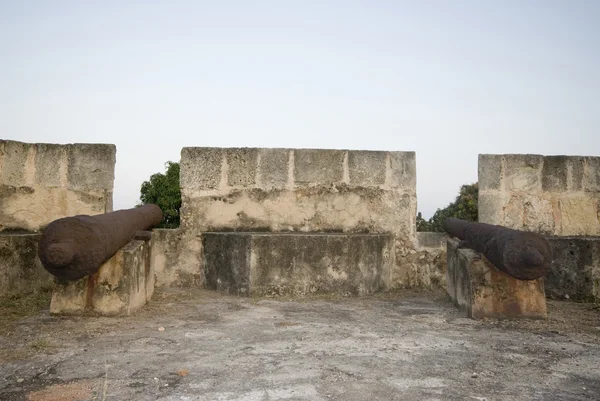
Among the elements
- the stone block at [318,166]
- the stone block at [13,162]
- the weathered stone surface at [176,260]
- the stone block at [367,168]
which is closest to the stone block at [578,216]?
the stone block at [367,168]

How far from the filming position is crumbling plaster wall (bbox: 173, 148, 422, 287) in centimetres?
636

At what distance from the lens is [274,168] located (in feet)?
21.0

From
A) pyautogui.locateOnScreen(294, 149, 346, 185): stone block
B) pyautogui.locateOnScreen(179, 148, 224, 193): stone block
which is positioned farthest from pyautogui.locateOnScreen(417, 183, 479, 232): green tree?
pyautogui.locateOnScreen(179, 148, 224, 193): stone block

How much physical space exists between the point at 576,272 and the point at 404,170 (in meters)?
2.31

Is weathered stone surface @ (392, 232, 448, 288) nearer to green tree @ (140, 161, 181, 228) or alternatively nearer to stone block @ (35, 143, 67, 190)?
green tree @ (140, 161, 181, 228)

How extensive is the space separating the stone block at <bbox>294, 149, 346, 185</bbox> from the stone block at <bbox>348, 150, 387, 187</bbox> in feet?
0.44

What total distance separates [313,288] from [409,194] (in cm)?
188

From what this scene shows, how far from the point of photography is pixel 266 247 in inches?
222

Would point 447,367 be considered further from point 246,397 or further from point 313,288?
point 313,288

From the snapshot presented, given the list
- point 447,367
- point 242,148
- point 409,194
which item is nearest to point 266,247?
point 242,148

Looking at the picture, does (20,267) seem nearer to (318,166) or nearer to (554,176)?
(318,166)

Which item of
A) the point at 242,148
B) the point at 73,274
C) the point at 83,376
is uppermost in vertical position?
the point at 242,148

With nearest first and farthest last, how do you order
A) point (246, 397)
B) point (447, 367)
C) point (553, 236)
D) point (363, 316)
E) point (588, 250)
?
point (246, 397)
point (447, 367)
point (363, 316)
point (588, 250)
point (553, 236)

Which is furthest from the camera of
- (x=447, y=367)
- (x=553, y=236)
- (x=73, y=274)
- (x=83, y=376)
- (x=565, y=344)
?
(x=553, y=236)
